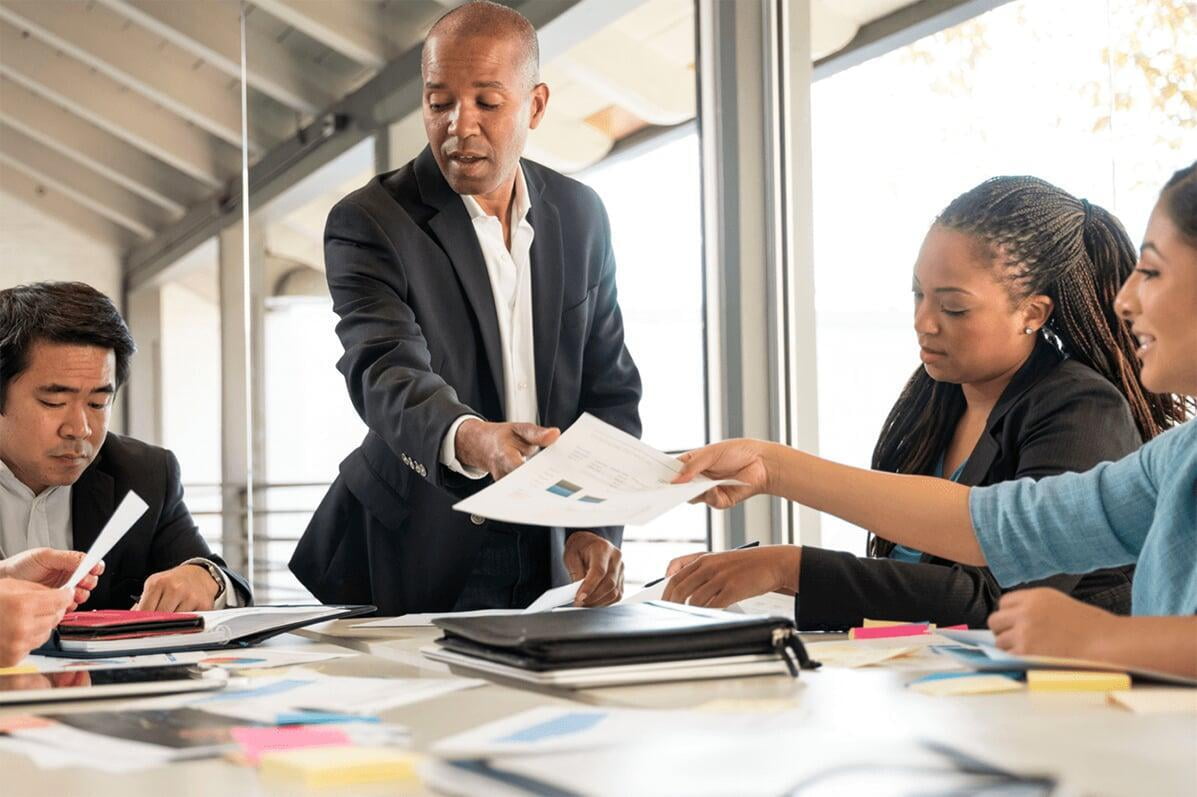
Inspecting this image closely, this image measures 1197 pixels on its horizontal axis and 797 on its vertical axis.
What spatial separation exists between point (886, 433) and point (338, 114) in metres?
2.89

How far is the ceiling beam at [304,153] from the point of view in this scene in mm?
4523

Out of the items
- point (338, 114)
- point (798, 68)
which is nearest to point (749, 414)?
point (798, 68)

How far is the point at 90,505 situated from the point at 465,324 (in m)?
0.71

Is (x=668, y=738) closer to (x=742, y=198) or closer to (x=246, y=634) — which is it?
(x=246, y=634)

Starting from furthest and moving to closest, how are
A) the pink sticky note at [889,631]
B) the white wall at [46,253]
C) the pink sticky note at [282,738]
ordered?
the white wall at [46,253]
the pink sticky note at [889,631]
the pink sticky note at [282,738]

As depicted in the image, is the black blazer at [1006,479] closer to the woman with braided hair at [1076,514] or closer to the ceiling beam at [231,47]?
the woman with braided hair at [1076,514]

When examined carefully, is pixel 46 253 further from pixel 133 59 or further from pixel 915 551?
pixel 915 551

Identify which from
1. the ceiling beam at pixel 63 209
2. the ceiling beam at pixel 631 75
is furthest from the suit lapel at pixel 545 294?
the ceiling beam at pixel 63 209

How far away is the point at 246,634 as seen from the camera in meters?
1.69

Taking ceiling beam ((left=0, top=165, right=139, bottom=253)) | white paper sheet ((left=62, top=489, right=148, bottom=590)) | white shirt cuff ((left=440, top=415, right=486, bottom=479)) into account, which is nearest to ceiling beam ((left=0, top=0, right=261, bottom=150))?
ceiling beam ((left=0, top=165, right=139, bottom=253))

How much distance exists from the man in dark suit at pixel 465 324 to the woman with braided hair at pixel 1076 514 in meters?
0.34

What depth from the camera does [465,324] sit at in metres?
2.27

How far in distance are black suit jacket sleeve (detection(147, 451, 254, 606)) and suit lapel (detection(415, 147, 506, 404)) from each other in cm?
58

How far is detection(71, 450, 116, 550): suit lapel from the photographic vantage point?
231 centimetres
